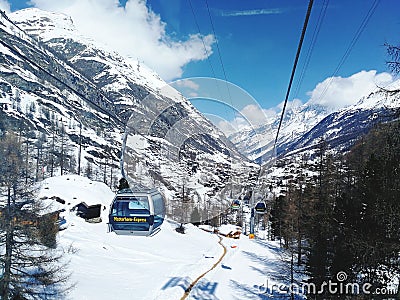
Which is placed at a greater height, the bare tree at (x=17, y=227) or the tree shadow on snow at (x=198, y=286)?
the bare tree at (x=17, y=227)

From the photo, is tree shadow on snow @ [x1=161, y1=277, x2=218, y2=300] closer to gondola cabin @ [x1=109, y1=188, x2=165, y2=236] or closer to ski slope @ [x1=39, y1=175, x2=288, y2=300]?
ski slope @ [x1=39, y1=175, x2=288, y2=300]

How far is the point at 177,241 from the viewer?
37.3 meters

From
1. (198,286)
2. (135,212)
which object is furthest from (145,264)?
(135,212)

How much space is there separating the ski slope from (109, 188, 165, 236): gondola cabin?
7.63m

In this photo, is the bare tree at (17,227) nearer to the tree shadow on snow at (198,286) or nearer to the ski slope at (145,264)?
the ski slope at (145,264)

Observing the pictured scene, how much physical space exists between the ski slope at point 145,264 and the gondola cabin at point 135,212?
25.0 ft

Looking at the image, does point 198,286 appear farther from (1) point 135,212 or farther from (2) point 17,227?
(1) point 135,212

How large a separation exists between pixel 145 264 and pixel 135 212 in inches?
684

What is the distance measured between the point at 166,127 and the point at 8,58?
21896cm

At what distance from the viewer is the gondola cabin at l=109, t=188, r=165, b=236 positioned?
31.2ft

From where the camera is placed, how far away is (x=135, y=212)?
9.70 m

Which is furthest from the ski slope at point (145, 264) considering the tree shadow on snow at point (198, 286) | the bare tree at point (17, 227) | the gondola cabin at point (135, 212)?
the gondola cabin at point (135, 212)

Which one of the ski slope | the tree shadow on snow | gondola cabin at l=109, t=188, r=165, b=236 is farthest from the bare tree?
the tree shadow on snow

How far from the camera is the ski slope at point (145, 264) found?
61.1 feet
